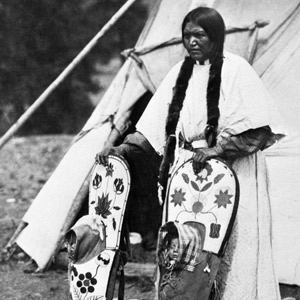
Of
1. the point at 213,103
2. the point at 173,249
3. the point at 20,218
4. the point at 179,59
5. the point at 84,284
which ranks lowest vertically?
the point at 84,284

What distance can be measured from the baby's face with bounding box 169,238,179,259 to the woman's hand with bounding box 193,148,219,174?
1.29 ft

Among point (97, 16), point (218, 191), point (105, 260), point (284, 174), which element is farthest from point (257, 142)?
point (97, 16)

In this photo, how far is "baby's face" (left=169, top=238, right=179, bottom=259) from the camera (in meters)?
3.68

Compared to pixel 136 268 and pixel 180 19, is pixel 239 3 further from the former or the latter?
pixel 136 268

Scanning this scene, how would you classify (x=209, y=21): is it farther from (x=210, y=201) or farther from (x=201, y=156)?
(x=210, y=201)

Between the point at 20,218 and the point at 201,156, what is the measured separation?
4127 mm

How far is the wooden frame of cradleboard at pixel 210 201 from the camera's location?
3.80 m

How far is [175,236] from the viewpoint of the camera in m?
3.72

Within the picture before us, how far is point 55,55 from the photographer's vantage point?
1330 cm

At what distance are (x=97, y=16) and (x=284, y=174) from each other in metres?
8.17

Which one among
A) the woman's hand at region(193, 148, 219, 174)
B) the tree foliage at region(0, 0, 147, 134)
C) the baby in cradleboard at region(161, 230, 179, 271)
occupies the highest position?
the tree foliage at region(0, 0, 147, 134)

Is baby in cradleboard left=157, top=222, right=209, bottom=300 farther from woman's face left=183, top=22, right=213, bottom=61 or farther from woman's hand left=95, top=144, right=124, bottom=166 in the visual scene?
woman's face left=183, top=22, right=213, bottom=61

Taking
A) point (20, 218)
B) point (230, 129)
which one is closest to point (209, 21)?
point (230, 129)

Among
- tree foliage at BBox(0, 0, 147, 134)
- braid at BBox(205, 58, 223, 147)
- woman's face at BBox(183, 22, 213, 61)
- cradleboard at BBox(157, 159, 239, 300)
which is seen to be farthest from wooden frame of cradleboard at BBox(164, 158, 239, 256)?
tree foliage at BBox(0, 0, 147, 134)
